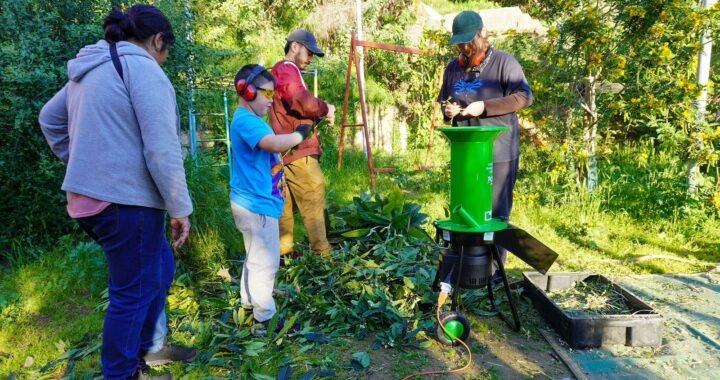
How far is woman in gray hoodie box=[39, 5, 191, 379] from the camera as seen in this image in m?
2.06

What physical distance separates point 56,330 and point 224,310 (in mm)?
1093

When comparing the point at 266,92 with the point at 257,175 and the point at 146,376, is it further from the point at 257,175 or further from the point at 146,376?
the point at 146,376

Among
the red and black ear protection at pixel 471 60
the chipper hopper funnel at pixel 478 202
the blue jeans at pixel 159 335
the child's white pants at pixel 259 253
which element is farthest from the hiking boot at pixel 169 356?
the red and black ear protection at pixel 471 60

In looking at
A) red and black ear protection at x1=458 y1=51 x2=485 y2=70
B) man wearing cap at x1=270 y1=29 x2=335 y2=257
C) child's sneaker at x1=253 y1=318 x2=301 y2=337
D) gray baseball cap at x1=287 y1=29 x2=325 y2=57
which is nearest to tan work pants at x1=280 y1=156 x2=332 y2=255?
man wearing cap at x1=270 y1=29 x2=335 y2=257

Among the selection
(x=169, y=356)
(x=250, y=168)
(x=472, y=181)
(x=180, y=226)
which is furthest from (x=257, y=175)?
(x=472, y=181)

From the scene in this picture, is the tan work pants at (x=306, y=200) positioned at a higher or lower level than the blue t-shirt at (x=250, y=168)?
lower

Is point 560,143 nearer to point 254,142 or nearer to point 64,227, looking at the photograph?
point 254,142

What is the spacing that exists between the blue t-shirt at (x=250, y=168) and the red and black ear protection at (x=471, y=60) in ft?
4.79

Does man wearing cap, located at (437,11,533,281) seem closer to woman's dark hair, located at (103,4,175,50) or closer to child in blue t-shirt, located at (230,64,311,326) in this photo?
child in blue t-shirt, located at (230,64,311,326)

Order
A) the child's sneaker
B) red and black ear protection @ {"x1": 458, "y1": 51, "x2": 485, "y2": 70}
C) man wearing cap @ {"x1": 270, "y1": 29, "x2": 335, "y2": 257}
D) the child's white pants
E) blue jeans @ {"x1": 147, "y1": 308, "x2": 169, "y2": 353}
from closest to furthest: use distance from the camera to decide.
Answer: blue jeans @ {"x1": 147, "y1": 308, "x2": 169, "y2": 353} < the child's white pants < the child's sneaker < red and black ear protection @ {"x1": 458, "y1": 51, "x2": 485, "y2": 70} < man wearing cap @ {"x1": 270, "y1": 29, "x2": 335, "y2": 257}

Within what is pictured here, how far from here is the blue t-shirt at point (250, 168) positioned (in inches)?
111

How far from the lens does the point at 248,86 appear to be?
110 inches

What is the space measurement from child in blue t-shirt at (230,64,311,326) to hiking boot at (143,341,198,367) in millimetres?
477

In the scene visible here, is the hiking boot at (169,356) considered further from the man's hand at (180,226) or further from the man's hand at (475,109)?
the man's hand at (475,109)
